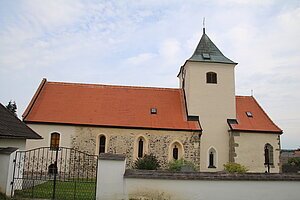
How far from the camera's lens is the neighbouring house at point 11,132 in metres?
10.8

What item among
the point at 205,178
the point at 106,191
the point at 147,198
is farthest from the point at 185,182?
the point at 106,191

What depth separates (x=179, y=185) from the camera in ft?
29.1

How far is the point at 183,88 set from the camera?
23.3m

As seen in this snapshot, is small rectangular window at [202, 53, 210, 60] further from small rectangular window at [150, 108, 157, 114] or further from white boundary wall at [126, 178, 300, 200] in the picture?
white boundary wall at [126, 178, 300, 200]

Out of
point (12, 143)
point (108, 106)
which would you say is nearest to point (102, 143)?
point (108, 106)

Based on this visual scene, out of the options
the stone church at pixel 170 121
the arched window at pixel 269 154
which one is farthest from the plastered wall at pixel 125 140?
the arched window at pixel 269 154

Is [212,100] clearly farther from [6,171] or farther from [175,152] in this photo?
[6,171]

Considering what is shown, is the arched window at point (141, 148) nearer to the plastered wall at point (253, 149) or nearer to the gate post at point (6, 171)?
the plastered wall at point (253, 149)

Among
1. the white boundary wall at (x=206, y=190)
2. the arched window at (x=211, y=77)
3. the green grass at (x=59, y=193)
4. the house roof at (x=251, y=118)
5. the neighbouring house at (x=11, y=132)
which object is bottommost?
the green grass at (x=59, y=193)

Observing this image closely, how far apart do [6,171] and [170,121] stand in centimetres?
1284

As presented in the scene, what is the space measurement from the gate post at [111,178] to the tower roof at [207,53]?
14.4 m

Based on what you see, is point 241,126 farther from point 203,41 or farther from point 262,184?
point 262,184

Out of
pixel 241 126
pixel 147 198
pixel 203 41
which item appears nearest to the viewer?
pixel 147 198

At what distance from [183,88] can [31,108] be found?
12606 millimetres
